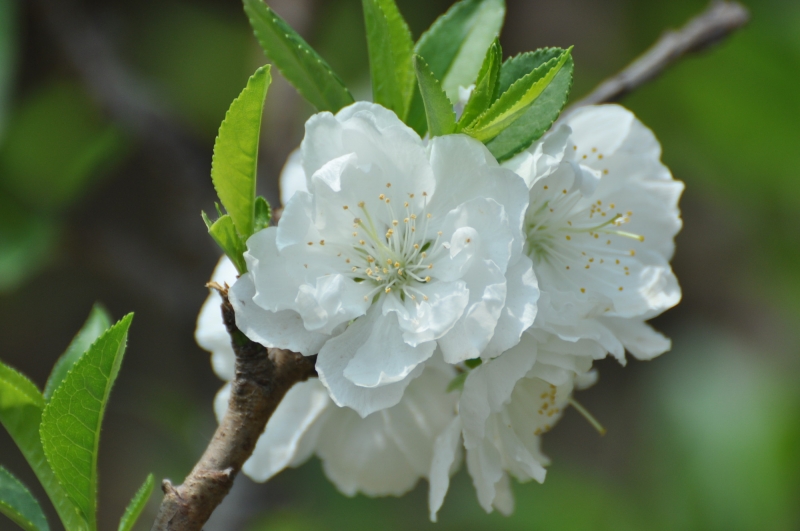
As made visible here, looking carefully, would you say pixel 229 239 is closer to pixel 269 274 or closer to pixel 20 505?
pixel 269 274

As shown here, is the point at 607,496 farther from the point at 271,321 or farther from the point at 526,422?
the point at 271,321

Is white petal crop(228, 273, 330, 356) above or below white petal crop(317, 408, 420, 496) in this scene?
above

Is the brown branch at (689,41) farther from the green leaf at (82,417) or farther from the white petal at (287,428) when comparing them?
the green leaf at (82,417)

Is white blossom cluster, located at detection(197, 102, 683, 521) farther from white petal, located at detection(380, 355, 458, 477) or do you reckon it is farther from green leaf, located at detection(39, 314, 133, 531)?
green leaf, located at detection(39, 314, 133, 531)

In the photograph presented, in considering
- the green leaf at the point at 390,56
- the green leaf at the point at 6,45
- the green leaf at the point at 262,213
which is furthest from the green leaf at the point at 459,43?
the green leaf at the point at 6,45

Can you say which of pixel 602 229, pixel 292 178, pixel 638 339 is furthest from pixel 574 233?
pixel 292 178

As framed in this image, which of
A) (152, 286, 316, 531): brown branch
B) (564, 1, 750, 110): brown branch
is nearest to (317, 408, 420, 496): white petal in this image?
(152, 286, 316, 531): brown branch

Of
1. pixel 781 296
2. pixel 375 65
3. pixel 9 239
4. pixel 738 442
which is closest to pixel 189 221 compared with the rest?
pixel 9 239
